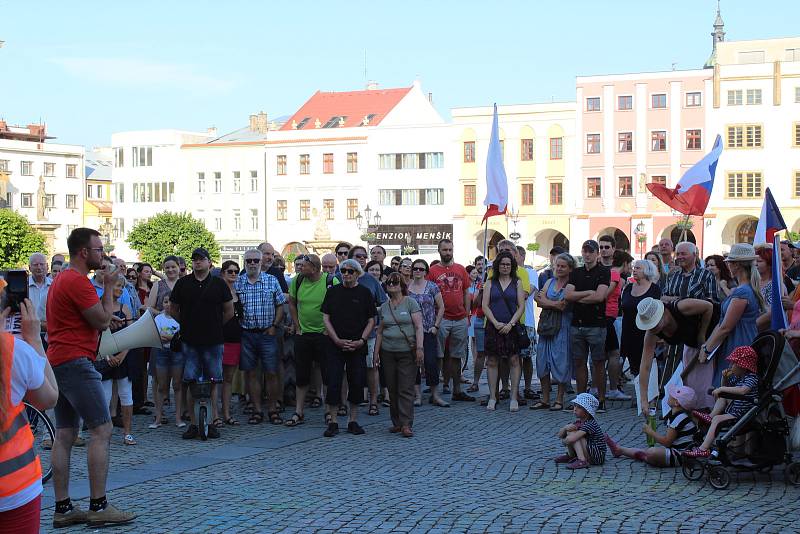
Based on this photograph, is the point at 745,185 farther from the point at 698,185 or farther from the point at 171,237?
the point at 698,185

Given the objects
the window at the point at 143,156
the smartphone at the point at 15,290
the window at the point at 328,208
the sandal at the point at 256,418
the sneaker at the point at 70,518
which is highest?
the window at the point at 143,156

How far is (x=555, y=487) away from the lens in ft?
29.6

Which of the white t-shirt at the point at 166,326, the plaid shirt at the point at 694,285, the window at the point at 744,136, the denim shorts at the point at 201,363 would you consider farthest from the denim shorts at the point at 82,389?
the window at the point at 744,136

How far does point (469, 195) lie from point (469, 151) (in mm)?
2809

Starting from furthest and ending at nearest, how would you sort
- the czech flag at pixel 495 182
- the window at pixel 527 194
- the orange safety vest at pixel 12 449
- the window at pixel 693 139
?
the window at pixel 527 194
the window at pixel 693 139
the czech flag at pixel 495 182
the orange safety vest at pixel 12 449

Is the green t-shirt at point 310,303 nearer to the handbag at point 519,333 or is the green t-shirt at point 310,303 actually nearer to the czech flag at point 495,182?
the handbag at point 519,333

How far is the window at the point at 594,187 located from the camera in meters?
67.5

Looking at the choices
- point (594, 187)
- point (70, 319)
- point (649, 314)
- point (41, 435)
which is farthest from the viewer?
point (594, 187)

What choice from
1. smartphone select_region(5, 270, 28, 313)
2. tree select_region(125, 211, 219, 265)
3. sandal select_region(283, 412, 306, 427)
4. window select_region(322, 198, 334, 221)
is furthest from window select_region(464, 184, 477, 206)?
smartphone select_region(5, 270, 28, 313)

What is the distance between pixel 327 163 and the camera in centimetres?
7538

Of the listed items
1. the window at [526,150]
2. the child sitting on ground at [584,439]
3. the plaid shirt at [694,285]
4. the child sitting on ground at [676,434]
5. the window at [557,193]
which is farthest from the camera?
the window at [526,150]

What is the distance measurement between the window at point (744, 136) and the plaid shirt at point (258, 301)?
55891 millimetres

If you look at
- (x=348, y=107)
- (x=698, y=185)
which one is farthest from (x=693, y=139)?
(x=698, y=185)

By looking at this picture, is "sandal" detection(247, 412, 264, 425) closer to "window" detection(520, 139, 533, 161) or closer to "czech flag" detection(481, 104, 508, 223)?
"czech flag" detection(481, 104, 508, 223)
